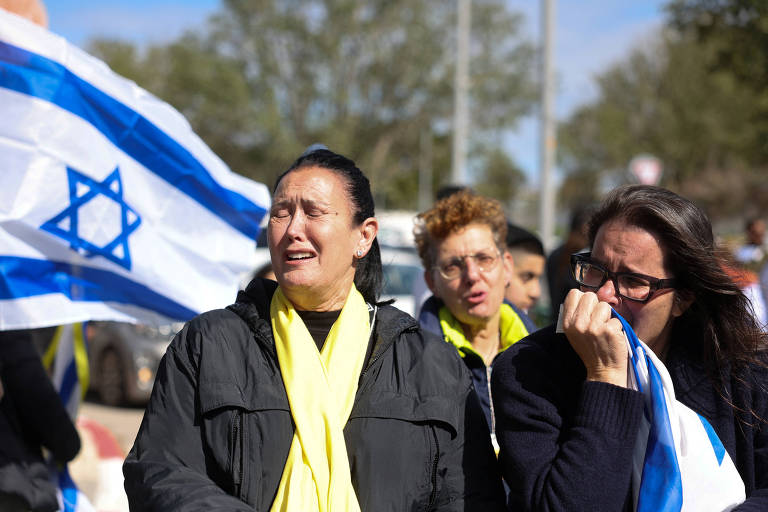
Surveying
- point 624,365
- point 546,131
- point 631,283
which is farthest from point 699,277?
point 546,131

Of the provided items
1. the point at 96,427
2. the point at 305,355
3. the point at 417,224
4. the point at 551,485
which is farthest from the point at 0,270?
the point at 96,427

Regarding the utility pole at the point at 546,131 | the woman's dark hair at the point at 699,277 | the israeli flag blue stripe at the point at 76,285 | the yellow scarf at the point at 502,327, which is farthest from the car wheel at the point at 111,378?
the woman's dark hair at the point at 699,277

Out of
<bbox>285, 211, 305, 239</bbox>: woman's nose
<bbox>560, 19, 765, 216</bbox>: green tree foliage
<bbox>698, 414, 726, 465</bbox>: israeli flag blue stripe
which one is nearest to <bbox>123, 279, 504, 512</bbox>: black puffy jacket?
<bbox>285, 211, 305, 239</bbox>: woman's nose

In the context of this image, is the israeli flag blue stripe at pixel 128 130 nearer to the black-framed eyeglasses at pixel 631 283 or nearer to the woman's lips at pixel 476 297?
the woman's lips at pixel 476 297

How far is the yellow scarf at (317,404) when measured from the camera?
2.37 metres

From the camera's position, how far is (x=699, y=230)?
103 inches

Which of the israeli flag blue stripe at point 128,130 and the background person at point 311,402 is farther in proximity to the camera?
the israeli flag blue stripe at point 128,130

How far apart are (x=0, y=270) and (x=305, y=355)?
5.39ft

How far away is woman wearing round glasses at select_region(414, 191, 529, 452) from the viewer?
3.87m

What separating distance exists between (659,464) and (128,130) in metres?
2.81

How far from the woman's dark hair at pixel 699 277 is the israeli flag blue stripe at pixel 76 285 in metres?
2.25

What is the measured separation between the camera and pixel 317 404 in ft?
8.05

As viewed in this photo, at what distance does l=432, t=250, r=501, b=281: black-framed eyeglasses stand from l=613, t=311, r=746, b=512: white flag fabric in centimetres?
156

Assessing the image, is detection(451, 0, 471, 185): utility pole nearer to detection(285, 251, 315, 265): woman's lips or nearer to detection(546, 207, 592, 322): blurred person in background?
detection(546, 207, 592, 322): blurred person in background
